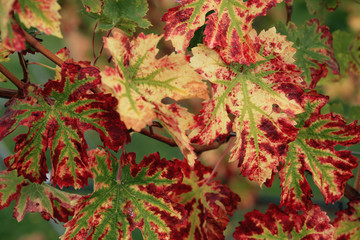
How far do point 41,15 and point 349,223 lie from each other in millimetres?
737

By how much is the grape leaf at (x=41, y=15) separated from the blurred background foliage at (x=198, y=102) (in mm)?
641

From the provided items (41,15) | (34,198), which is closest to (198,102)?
(34,198)

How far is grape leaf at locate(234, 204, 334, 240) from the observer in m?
0.81

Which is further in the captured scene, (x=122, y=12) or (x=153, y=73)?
(x=122, y=12)

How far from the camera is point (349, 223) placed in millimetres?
890

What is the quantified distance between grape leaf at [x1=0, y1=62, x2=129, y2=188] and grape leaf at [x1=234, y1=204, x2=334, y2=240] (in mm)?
321

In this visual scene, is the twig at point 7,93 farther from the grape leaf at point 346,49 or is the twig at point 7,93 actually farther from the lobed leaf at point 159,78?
the grape leaf at point 346,49

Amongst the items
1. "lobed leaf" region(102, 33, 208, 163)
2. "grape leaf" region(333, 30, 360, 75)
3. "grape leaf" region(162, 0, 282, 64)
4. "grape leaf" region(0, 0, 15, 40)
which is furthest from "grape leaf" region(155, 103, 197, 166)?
"grape leaf" region(333, 30, 360, 75)

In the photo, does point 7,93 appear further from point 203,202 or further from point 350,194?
point 350,194

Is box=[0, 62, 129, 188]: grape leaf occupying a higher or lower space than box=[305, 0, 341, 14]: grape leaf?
lower

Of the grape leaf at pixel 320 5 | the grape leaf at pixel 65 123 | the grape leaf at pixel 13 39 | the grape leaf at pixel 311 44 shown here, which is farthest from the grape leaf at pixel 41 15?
the grape leaf at pixel 320 5

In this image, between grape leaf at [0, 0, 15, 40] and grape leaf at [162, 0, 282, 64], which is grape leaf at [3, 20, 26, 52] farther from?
grape leaf at [162, 0, 282, 64]

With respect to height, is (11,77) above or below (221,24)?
below

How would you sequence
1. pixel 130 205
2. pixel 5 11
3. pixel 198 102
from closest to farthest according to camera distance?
pixel 5 11 → pixel 130 205 → pixel 198 102
